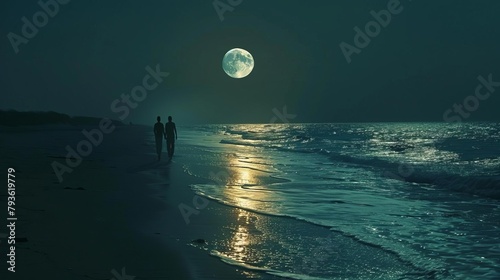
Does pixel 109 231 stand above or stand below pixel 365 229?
above

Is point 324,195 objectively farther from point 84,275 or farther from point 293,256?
point 84,275

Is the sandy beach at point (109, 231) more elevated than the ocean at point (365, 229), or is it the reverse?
the sandy beach at point (109, 231)

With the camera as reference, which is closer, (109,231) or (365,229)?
(109,231)

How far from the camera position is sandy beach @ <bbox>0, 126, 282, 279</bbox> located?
19.0 feet

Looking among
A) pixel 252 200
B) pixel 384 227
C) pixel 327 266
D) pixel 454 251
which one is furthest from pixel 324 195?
pixel 327 266

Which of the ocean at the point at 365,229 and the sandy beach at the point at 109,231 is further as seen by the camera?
the ocean at the point at 365,229

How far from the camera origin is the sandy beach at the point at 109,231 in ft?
19.0

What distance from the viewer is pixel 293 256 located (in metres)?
6.95

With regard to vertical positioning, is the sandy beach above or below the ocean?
above

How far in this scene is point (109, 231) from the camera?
25.6ft

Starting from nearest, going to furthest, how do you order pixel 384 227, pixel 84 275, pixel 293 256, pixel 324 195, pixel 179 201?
pixel 84 275
pixel 293 256
pixel 384 227
pixel 179 201
pixel 324 195

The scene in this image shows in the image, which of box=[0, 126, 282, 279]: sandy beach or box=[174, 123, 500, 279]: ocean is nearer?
box=[0, 126, 282, 279]: sandy beach

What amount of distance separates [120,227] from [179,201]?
371 centimetres

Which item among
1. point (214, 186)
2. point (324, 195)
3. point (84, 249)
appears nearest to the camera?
point (84, 249)
